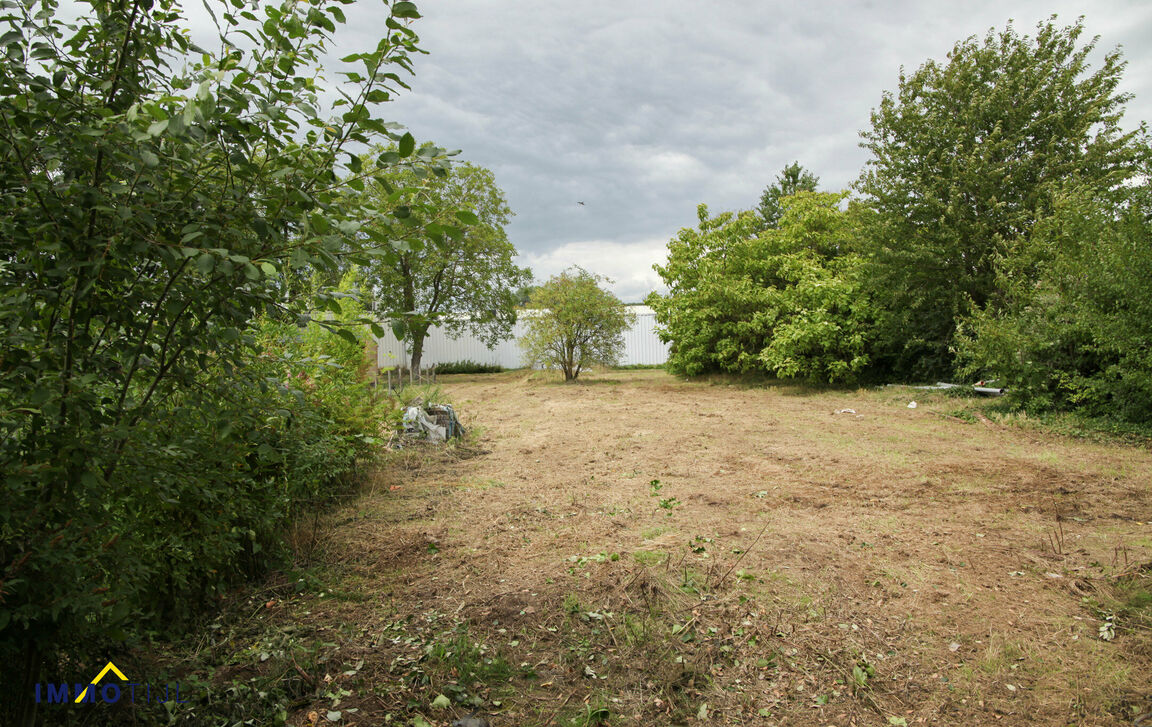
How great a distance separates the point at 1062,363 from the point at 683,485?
6264 mm

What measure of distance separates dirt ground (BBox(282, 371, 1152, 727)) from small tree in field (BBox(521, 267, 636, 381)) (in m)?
8.84

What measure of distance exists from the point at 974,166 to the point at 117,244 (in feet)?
42.5

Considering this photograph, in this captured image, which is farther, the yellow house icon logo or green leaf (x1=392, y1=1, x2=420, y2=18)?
the yellow house icon logo

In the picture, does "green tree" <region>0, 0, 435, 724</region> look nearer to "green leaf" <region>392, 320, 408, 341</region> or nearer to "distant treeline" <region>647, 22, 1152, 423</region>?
"green leaf" <region>392, 320, 408, 341</region>

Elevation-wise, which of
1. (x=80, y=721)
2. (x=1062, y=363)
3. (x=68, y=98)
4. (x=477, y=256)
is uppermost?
(x=477, y=256)

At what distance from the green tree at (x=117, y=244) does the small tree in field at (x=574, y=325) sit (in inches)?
506

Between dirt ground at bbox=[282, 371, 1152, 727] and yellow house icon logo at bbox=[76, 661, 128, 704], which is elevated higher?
yellow house icon logo at bbox=[76, 661, 128, 704]

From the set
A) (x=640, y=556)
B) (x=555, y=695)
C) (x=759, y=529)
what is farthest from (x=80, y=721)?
(x=759, y=529)

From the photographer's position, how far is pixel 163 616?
2447mm

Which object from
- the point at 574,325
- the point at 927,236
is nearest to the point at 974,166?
the point at 927,236

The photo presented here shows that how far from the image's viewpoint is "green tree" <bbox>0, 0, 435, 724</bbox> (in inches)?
49.9

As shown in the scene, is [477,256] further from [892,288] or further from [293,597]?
[293,597]

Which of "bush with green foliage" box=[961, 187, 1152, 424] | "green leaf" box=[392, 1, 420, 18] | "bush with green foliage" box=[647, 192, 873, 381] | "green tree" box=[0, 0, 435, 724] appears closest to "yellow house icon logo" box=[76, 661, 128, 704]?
"green tree" box=[0, 0, 435, 724]

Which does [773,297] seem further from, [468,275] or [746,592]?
[746,592]
